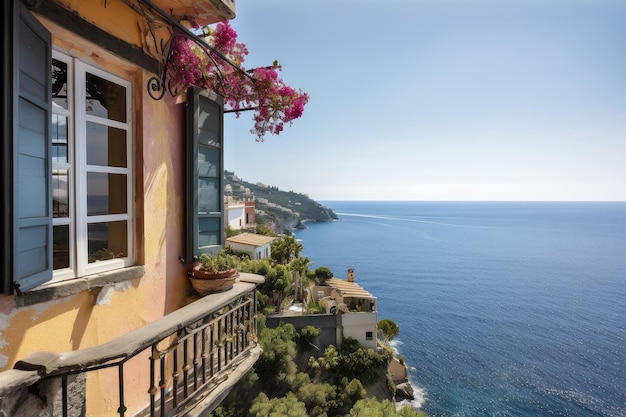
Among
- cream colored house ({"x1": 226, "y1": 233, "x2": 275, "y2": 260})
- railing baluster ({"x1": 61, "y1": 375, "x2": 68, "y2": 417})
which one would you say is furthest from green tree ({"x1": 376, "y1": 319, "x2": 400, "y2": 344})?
railing baluster ({"x1": 61, "y1": 375, "x2": 68, "y2": 417})

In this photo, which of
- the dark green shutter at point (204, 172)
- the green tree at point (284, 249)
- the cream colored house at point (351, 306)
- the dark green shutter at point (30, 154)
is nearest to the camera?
the dark green shutter at point (30, 154)

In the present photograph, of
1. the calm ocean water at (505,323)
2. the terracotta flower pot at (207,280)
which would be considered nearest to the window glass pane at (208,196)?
the terracotta flower pot at (207,280)

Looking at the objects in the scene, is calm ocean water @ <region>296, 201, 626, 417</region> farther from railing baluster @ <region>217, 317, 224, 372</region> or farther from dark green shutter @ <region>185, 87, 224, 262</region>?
dark green shutter @ <region>185, 87, 224, 262</region>

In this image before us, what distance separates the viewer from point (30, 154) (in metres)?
2.21

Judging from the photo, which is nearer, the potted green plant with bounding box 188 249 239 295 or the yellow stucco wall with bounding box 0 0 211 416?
the yellow stucco wall with bounding box 0 0 211 416

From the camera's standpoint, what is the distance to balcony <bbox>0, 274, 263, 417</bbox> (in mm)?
2100

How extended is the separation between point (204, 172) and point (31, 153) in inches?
76.9

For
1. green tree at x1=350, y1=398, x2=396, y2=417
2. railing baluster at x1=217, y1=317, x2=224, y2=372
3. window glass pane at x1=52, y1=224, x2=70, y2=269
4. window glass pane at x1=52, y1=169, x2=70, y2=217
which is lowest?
green tree at x1=350, y1=398, x2=396, y2=417

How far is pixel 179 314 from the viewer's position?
10.2ft

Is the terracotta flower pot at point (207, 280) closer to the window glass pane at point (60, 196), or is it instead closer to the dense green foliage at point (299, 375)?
the window glass pane at point (60, 196)

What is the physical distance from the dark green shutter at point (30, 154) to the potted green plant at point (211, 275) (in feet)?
5.39

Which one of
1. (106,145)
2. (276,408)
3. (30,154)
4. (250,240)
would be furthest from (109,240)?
(250,240)

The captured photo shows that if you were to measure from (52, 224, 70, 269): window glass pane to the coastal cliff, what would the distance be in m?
90.1

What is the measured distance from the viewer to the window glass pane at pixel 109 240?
329cm
